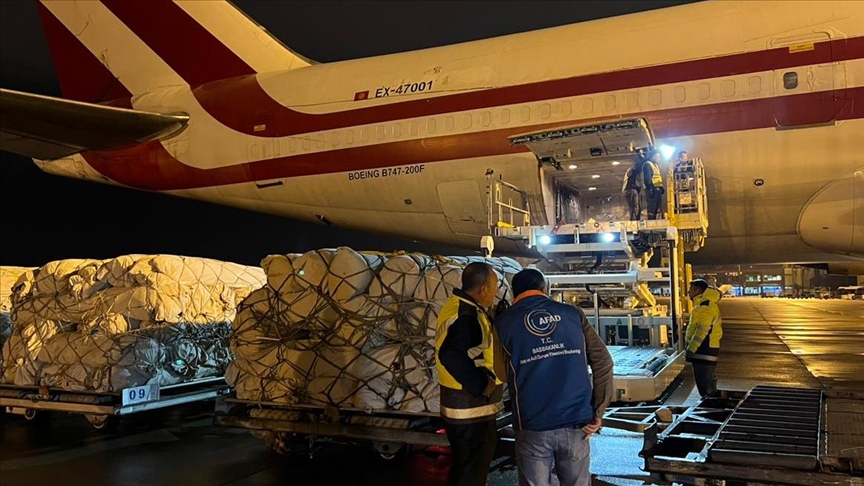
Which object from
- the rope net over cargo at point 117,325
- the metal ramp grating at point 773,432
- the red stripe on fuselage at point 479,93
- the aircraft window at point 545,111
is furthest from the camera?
the aircraft window at point 545,111

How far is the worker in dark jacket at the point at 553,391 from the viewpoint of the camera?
304cm

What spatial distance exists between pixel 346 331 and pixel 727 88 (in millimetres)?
6295

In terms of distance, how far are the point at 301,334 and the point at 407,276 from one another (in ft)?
3.63

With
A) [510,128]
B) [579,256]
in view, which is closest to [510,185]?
[510,128]

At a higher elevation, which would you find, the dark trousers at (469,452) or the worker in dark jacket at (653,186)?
the worker in dark jacket at (653,186)

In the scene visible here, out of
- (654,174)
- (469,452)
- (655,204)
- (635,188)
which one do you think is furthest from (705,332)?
(469,452)

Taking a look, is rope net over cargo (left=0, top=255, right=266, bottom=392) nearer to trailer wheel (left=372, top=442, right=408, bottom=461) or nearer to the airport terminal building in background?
trailer wheel (left=372, top=442, right=408, bottom=461)

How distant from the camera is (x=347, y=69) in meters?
11.9

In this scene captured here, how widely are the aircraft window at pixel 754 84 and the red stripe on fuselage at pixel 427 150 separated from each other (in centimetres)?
16

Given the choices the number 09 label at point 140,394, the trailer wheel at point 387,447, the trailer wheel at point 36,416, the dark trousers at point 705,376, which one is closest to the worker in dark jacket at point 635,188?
the dark trousers at point 705,376

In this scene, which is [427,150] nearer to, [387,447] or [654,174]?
[654,174]

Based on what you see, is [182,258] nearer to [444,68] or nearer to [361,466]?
[361,466]

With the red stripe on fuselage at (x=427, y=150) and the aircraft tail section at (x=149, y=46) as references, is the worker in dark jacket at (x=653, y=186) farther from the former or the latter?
the aircraft tail section at (x=149, y=46)

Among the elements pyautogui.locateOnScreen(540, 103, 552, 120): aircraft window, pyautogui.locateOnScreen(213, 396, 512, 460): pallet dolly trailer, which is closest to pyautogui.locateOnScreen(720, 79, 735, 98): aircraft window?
pyautogui.locateOnScreen(540, 103, 552, 120): aircraft window
